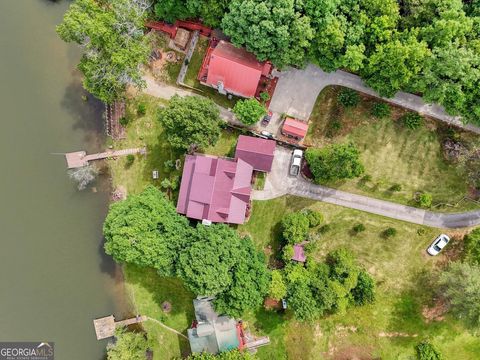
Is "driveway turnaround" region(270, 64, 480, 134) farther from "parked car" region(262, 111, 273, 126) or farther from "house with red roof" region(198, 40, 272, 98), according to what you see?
"house with red roof" region(198, 40, 272, 98)

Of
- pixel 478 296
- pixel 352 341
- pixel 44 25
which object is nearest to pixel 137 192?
pixel 44 25

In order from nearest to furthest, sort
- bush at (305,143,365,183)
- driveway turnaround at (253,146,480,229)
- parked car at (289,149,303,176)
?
bush at (305,143,365,183)
parked car at (289,149,303,176)
driveway turnaround at (253,146,480,229)

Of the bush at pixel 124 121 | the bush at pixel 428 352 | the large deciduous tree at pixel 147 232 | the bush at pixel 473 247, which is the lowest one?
the bush at pixel 428 352

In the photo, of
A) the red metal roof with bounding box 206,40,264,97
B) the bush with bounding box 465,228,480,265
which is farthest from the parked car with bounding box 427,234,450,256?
the red metal roof with bounding box 206,40,264,97

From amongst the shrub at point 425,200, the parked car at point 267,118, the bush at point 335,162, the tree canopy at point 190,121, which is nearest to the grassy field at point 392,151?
the shrub at point 425,200

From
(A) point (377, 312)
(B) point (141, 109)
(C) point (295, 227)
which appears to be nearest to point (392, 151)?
(C) point (295, 227)

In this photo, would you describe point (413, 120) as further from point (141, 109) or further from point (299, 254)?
point (141, 109)

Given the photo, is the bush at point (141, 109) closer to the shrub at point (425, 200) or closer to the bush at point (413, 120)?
the bush at point (413, 120)
